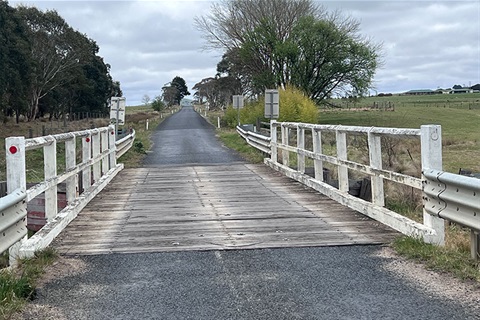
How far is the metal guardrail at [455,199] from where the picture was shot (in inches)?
206

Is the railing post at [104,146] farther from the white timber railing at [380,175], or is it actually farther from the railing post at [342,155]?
the railing post at [342,155]

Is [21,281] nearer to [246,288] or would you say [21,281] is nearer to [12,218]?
[12,218]

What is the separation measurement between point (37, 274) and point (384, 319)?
301 cm

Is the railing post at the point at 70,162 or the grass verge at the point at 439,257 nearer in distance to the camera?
the grass verge at the point at 439,257

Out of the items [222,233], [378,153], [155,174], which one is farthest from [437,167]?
[155,174]

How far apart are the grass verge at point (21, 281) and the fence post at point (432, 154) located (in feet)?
12.9

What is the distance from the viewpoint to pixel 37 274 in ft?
16.9

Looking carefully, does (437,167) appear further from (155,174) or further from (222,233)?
(155,174)

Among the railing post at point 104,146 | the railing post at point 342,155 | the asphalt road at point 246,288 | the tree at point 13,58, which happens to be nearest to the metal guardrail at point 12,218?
the asphalt road at point 246,288

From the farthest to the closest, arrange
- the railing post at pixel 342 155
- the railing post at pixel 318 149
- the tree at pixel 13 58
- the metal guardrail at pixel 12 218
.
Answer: the tree at pixel 13 58, the railing post at pixel 318 149, the railing post at pixel 342 155, the metal guardrail at pixel 12 218

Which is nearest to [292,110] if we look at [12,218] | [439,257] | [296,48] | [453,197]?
[296,48]

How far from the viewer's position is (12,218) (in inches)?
206

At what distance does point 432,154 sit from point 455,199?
815 mm

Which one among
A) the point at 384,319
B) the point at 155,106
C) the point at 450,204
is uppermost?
the point at 155,106
